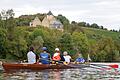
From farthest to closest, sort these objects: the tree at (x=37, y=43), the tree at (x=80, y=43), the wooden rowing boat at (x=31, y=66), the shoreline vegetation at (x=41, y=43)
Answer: the tree at (x=80, y=43)
the tree at (x=37, y=43)
the shoreline vegetation at (x=41, y=43)
the wooden rowing boat at (x=31, y=66)

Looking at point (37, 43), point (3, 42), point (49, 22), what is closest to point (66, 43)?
point (37, 43)

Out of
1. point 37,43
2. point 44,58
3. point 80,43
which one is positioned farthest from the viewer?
point 80,43

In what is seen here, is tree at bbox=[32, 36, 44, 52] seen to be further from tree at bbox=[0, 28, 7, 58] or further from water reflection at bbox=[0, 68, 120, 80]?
water reflection at bbox=[0, 68, 120, 80]

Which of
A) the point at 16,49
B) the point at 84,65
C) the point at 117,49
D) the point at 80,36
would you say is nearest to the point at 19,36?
the point at 16,49

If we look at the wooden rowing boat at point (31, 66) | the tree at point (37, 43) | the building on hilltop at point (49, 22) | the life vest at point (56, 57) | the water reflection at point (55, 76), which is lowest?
the water reflection at point (55, 76)

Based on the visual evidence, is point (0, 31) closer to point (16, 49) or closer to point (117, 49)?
point (16, 49)

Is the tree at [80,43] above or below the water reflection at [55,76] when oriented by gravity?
above

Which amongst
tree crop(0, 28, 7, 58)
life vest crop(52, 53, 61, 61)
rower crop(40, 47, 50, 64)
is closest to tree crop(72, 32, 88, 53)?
tree crop(0, 28, 7, 58)

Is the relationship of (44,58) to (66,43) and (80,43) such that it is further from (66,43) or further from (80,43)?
(80,43)

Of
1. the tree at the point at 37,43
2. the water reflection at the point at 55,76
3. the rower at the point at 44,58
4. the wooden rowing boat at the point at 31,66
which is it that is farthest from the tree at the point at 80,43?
the water reflection at the point at 55,76

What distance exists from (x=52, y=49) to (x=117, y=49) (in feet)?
88.6

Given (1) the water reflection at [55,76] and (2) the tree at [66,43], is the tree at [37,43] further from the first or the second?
(1) the water reflection at [55,76]

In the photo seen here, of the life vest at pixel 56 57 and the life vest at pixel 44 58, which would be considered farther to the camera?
the life vest at pixel 56 57

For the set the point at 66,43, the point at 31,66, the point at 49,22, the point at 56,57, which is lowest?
the point at 31,66
